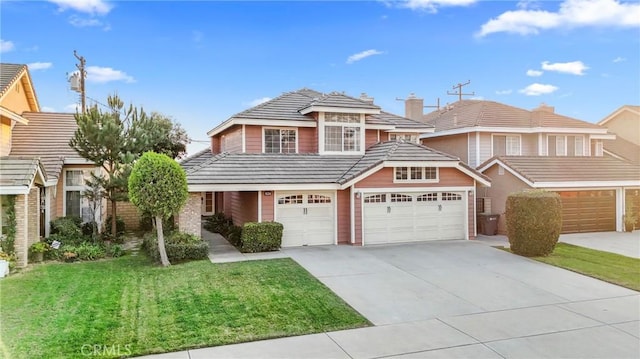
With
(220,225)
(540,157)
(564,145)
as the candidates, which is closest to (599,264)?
(540,157)

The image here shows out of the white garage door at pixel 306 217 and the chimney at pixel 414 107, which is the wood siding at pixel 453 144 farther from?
the white garage door at pixel 306 217

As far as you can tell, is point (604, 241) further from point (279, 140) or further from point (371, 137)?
point (279, 140)

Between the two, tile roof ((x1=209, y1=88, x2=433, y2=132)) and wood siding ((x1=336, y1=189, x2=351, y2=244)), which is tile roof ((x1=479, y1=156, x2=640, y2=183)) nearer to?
tile roof ((x1=209, y1=88, x2=433, y2=132))

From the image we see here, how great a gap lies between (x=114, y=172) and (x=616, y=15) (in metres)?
19.0

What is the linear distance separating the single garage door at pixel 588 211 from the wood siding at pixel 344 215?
33.7 ft

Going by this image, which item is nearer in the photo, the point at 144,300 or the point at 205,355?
the point at 205,355

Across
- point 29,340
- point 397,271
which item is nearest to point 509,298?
point 397,271

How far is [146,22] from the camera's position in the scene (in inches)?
539

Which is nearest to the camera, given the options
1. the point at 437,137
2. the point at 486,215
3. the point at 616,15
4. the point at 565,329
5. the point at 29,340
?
the point at 29,340

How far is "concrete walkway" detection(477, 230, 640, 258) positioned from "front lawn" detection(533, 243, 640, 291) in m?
0.81

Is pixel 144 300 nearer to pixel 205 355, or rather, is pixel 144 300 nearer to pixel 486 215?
pixel 205 355

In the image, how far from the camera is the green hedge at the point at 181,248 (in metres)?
12.9

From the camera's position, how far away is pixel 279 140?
18422mm

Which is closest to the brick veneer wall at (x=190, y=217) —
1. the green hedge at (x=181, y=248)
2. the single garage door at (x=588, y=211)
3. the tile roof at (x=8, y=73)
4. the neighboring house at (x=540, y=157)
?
the green hedge at (x=181, y=248)
